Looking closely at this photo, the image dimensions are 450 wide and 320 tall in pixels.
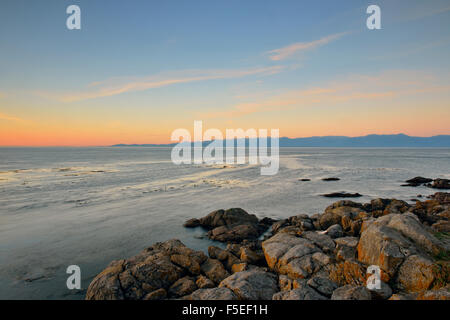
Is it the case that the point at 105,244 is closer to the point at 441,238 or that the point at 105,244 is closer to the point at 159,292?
the point at 159,292

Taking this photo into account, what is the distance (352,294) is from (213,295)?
499 centimetres

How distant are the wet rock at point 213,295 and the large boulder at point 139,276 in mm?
1783

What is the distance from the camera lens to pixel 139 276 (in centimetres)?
1104

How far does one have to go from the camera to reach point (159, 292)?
33.7 feet

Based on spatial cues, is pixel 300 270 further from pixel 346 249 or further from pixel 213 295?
pixel 213 295

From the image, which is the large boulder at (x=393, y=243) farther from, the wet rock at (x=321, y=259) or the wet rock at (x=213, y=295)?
the wet rock at (x=213, y=295)

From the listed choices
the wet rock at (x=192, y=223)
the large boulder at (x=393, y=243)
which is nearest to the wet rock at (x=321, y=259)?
the large boulder at (x=393, y=243)

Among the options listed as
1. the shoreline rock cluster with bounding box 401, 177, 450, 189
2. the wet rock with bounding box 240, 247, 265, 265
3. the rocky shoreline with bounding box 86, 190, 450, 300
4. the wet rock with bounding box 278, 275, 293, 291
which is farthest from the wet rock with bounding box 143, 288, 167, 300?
the shoreline rock cluster with bounding box 401, 177, 450, 189

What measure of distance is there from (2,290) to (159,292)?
8.81 metres

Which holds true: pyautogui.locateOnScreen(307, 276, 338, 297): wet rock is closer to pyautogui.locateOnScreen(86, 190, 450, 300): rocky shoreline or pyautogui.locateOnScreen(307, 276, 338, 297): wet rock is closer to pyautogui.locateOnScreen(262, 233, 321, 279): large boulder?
pyautogui.locateOnScreen(86, 190, 450, 300): rocky shoreline

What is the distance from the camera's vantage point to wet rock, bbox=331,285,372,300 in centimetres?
869

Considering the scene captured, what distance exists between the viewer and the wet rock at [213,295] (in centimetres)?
939
